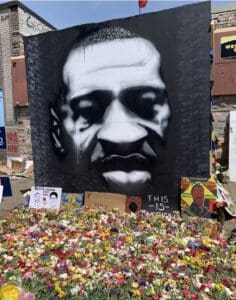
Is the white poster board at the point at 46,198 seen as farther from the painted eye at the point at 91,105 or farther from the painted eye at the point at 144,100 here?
the painted eye at the point at 144,100

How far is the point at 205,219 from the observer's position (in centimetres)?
448

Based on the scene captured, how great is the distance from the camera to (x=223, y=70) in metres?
7.62

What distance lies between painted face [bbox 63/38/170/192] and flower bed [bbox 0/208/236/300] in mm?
910

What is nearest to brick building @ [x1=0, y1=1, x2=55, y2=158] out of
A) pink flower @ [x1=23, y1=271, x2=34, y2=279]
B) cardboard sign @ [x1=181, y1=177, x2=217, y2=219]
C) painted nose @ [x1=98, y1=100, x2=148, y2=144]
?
painted nose @ [x1=98, y1=100, x2=148, y2=144]

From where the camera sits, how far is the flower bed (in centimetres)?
271

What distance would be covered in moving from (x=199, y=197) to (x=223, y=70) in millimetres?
4303

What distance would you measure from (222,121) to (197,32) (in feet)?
13.2

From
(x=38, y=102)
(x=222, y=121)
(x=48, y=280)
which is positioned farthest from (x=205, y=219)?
(x=222, y=121)

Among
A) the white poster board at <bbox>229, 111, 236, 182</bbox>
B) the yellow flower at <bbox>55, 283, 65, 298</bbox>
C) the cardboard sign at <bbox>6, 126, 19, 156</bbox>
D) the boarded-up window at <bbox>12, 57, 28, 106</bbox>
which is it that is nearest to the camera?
the yellow flower at <bbox>55, 283, 65, 298</bbox>

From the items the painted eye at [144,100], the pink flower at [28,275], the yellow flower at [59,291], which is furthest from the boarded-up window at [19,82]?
the yellow flower at [59,291]

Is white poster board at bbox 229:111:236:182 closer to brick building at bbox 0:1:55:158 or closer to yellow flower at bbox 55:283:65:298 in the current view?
yellow flower at bbox 55:283:65:298

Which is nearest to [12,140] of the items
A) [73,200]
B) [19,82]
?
[19,82]

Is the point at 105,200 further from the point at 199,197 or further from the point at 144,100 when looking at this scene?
the point at 144,100

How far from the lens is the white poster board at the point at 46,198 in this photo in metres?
5.41
